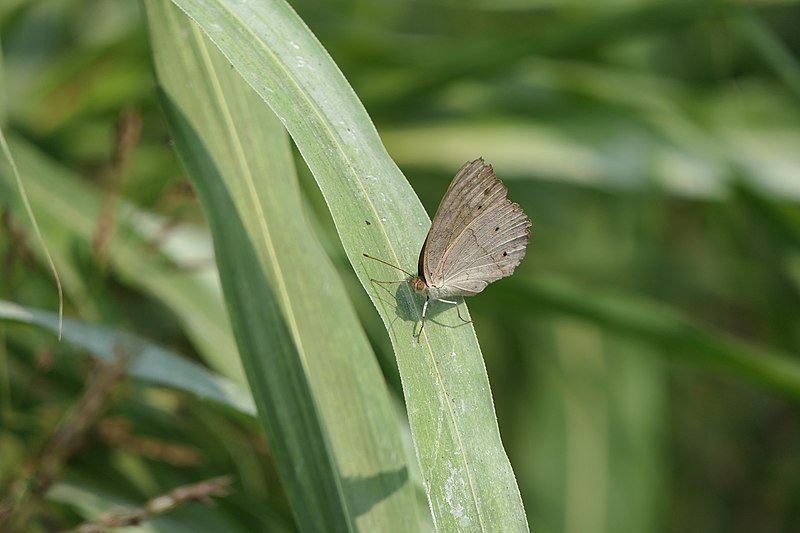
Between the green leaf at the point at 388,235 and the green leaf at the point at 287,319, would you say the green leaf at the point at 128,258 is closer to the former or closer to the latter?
the green leaf at the point at 287,319

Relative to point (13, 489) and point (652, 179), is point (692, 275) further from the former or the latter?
point (13, 489)

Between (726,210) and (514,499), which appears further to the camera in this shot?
(726,210)

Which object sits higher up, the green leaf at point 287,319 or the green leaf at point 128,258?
the green leaf at point 287,319

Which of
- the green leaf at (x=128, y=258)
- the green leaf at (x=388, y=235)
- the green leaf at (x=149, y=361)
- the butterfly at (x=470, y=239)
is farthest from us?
the green leaf at (x=128, y=258)

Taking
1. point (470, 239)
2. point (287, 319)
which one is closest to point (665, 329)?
point (470, 239)

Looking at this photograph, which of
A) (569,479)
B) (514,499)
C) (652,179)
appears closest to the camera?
(514,499)

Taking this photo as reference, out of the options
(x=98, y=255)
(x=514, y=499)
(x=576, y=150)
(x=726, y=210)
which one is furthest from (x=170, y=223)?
(x=726, y=210)

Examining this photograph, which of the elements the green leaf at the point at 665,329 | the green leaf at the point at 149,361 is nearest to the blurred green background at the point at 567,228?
the green leaf at the point at 665,329
